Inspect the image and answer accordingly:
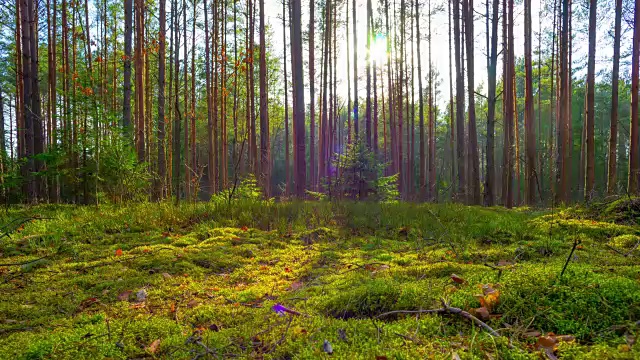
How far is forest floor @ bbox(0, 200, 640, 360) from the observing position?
145cm

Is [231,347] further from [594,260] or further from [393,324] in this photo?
[594,260]

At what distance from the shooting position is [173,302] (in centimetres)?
244

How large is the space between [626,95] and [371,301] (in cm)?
3898

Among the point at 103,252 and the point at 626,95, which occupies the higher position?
the point at 626,95

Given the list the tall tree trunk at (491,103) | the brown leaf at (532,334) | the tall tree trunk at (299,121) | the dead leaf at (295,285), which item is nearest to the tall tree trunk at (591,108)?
the tall tree trunk at (491,103)

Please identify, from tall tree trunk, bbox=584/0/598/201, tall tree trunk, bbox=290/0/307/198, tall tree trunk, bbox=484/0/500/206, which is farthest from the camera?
tall tree trunk, bbox=584/0/598/201

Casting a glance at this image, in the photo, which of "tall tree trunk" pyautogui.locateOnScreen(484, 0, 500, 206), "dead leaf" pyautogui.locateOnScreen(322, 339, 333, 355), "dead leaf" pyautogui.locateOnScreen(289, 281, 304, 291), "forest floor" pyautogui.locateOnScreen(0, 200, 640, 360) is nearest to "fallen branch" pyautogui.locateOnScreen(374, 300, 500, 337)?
"forest floor" pyautogui.locateOnScreen(0, 200, 640, 360)

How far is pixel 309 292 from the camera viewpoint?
8.04 ft

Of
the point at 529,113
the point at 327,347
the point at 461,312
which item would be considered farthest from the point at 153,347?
the point at 529,113

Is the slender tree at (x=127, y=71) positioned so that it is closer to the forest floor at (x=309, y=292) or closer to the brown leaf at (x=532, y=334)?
the forest floor at (x=309, y=292)

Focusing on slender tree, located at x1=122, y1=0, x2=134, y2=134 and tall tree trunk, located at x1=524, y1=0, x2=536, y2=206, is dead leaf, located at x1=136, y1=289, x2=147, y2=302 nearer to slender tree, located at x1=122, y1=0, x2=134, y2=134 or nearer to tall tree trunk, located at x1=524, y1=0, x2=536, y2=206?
slender tree, located at x1=122, y1=0, x2=134, y2=134

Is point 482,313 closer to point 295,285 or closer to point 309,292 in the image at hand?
point 309,292

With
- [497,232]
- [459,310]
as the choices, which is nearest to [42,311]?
[459,310]

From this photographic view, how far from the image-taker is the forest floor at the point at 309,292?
145 cm
